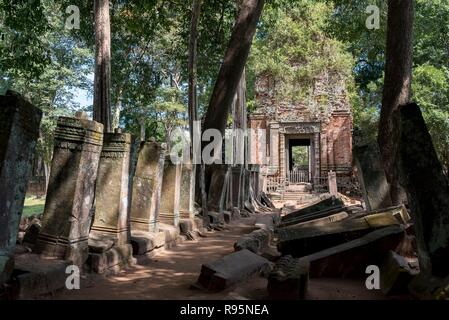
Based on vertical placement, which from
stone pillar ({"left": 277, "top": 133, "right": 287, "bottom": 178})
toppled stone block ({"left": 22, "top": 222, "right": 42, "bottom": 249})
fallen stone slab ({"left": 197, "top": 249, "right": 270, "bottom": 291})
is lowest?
fallen stone slab ({"left": 197, "top": 249, "right": 270, "bottom": 291})

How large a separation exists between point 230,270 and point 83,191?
1.84 meters

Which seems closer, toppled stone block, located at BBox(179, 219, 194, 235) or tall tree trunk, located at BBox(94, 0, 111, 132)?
toppled stone block, located at BBox(179, 219, 194, 235)

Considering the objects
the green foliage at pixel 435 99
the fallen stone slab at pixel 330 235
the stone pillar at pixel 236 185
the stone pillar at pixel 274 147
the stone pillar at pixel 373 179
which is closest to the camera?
the fallen stone slab at pixel 330 235

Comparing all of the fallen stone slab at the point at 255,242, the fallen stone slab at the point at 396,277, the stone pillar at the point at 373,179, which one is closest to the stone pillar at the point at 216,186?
the fallen stone slab at the point at 255,242

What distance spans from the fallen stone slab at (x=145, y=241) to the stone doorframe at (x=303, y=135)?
61.9 feet

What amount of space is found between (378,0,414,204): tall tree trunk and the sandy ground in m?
4.35

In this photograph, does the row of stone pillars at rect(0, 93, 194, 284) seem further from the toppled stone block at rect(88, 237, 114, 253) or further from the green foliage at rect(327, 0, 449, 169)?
the green foliage at rect(327, 0, 449, 169)

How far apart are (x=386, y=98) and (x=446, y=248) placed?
5558mm

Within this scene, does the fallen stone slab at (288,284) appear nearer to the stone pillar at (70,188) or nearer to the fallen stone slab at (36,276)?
the fallen stone slab at (36,276)

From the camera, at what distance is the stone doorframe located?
2486 cm

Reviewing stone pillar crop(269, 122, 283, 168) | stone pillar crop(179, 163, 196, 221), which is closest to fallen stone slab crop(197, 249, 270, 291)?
stone pillar crop(179, 163, 196, 221)

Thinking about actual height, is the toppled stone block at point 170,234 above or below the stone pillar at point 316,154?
below

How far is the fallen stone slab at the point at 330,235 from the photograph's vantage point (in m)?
4.93

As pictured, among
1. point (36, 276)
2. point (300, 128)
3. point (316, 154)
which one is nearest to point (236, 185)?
point (36, 276)
